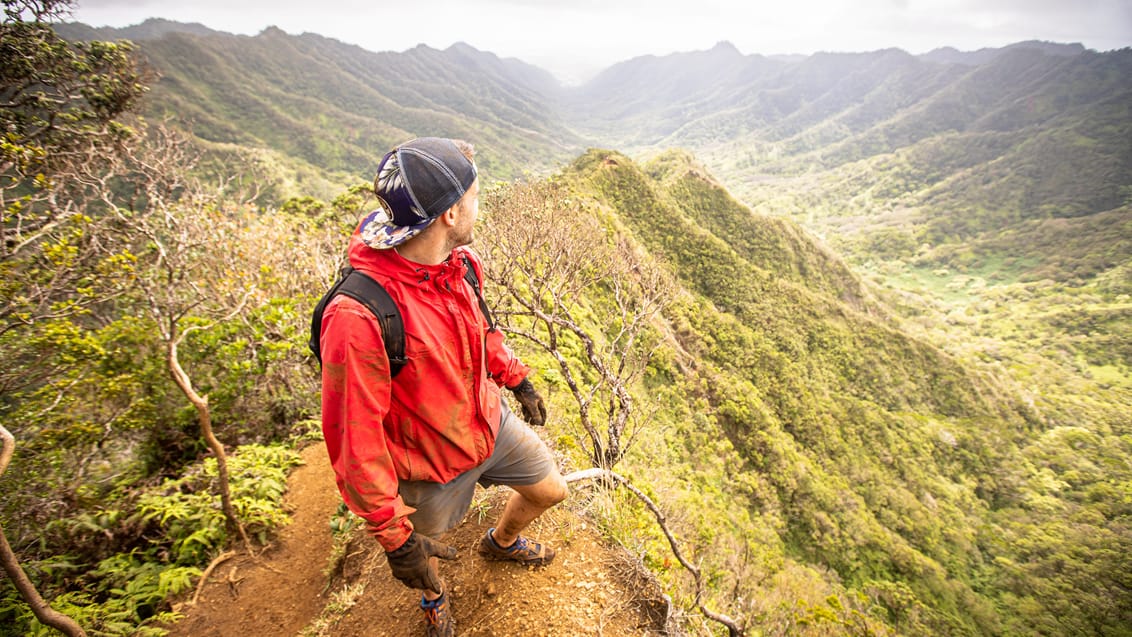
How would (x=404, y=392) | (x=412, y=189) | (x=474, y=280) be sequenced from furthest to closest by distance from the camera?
(x=474, y=280), (x=404, y=392), (x=412, y=189)

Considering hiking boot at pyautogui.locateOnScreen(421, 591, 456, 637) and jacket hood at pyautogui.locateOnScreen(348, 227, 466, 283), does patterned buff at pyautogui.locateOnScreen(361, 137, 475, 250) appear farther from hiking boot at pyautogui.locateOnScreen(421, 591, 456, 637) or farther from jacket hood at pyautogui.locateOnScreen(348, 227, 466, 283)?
hiking boot at pyautogui.locateOnScreen(421, 591, 456, 637)

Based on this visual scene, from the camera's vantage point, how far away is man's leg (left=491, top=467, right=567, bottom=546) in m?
2.57

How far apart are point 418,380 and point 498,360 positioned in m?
0.75

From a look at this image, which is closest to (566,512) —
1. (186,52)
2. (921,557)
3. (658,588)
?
(658,588)

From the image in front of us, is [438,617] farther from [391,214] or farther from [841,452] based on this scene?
[841,452]

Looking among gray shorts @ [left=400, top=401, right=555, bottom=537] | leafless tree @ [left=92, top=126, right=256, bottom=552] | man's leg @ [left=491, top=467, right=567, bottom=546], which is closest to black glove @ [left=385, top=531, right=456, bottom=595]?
gray shorts @ [left=400, top=401, right=555, bottom=537]

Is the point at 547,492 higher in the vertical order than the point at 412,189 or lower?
lower

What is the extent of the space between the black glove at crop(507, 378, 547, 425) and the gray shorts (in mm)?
204

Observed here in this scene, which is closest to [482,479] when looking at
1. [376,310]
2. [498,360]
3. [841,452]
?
[498,360]

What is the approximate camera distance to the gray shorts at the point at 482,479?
2.17 metres

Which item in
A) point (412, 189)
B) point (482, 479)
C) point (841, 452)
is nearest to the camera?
point (412, 189)

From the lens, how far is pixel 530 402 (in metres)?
2.90

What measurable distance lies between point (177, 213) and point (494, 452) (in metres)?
7.41

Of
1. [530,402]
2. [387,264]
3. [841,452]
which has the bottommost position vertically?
[841,452]
